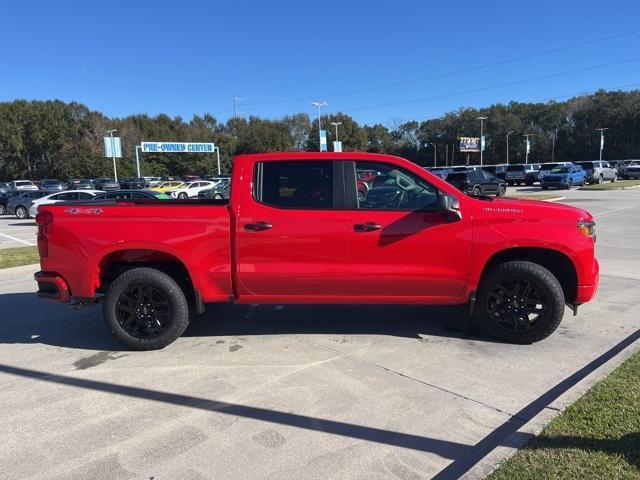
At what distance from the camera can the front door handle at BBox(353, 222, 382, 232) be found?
4.67 meters

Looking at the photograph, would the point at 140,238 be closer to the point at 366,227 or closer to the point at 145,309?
the point at 145,309

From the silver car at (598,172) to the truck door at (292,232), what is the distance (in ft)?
128

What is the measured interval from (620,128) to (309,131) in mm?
64009

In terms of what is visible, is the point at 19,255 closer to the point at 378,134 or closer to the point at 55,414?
the point at 55,414

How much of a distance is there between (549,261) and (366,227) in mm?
1969

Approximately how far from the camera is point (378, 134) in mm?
132375

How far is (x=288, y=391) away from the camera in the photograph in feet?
13.1

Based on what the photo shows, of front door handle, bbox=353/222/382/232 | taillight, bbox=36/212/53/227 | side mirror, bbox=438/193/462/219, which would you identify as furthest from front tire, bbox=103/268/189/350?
side mirror, bbox=438/193/462/219

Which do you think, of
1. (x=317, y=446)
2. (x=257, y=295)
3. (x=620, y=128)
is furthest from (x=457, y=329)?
(x=620, y=128)

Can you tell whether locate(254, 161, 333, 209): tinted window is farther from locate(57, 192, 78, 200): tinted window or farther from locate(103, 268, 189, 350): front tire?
locate(57, 192, 78, 200): tinted window

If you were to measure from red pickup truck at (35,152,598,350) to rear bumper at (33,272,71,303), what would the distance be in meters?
0.01

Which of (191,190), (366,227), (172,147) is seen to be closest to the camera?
(366,227)

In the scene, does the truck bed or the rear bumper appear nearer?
the truck bed

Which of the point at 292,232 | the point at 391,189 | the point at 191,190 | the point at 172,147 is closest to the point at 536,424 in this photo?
the point at 391,189
